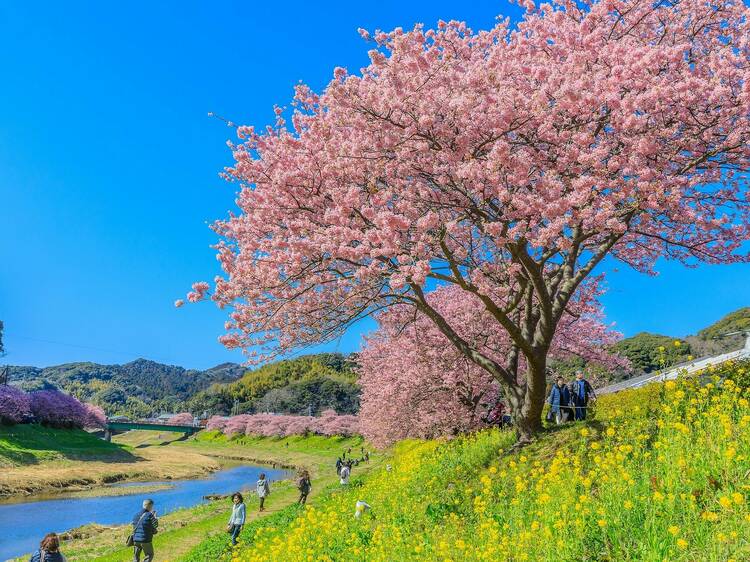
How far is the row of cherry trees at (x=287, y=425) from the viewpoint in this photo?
8938 centimetres

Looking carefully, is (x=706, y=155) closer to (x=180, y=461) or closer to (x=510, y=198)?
(x=510, y=198)

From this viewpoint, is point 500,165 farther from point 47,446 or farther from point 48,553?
point 47,446

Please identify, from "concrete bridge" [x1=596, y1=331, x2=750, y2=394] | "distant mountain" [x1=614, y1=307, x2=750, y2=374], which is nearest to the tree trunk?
"concrete bridge" [x1=596, y1=331, x2=750, y2=394]

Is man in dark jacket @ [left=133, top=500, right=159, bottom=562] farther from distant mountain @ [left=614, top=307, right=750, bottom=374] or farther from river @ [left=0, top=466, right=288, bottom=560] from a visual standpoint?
distant mountain @ [left=614, top=307, right=750, bottom=374]

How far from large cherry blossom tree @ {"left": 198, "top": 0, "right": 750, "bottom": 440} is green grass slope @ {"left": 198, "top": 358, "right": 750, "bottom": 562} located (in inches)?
97.5

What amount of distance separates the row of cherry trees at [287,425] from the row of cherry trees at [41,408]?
34.6 meters

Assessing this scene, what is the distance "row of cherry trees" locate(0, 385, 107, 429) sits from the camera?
58.7 metres

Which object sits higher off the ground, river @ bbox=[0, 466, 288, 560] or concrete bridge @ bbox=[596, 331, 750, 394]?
concrete bridge @ bbox=[596, 331, 750, 394]

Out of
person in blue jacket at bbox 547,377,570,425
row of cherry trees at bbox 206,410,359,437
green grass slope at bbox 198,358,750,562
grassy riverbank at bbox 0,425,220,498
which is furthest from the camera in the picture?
row of cherry trees at bbox 206,410,359,437

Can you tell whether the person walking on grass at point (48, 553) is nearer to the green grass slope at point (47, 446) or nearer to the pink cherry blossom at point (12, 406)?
the green grass slope at point (47, 446)

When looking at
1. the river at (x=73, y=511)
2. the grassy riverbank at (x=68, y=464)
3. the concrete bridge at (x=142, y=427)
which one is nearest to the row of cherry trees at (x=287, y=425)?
the concrete bridge at (x=142, y=427)

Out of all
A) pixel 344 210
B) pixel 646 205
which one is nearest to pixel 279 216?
pixel 344 210

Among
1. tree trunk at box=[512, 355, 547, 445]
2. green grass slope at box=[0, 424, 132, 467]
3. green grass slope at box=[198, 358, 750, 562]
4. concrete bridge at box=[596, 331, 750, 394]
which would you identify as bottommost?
green grass slope at box=[0, 424, 132, 467]

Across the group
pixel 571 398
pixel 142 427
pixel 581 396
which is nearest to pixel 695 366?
pixel 571 398
